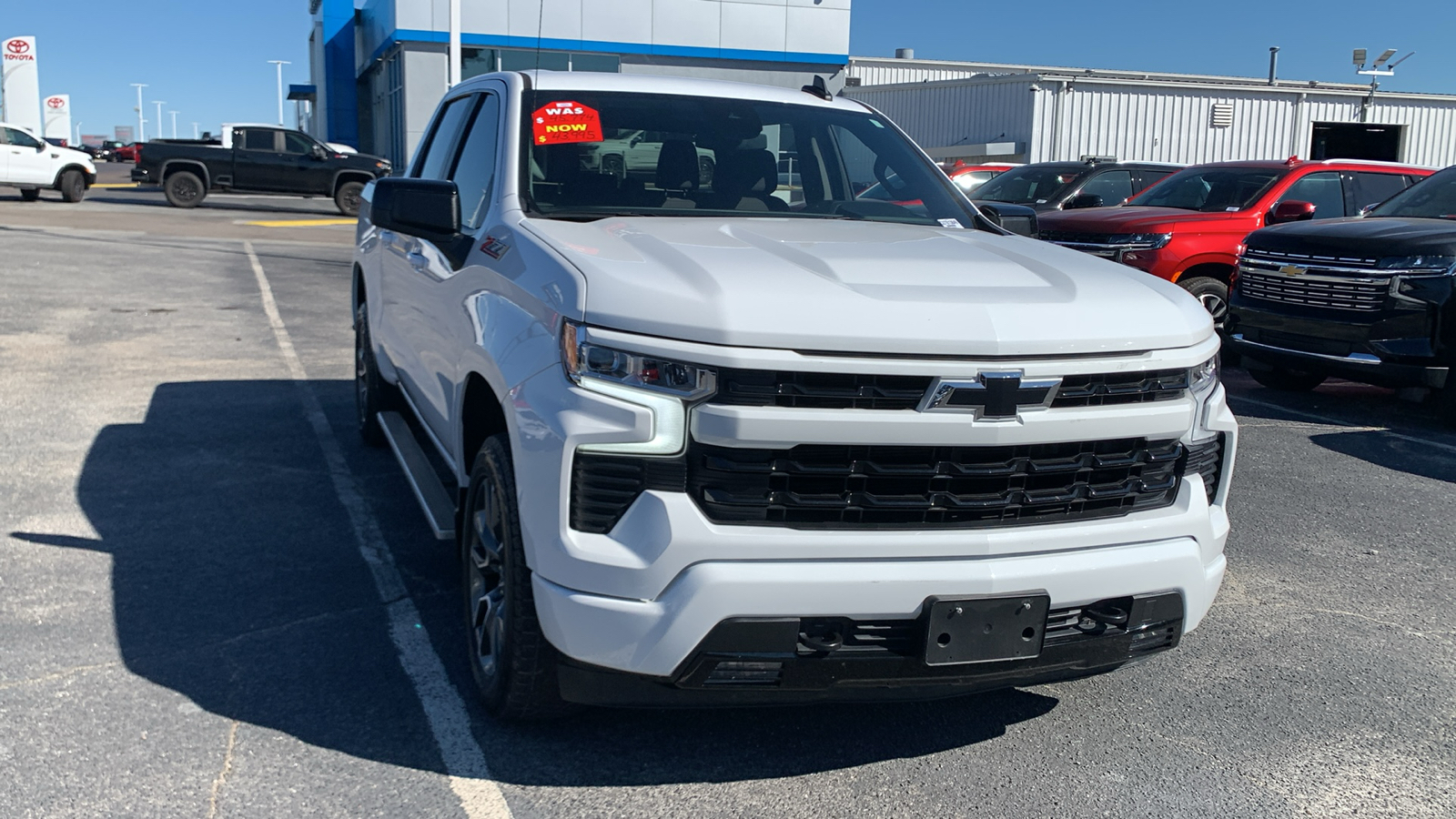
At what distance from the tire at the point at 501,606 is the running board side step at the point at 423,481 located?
40 cm

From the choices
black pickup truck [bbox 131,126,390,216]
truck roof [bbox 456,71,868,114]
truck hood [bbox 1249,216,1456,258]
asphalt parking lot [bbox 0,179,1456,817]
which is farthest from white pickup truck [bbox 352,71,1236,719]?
black pickup truck [bbox 131,126,390,216]

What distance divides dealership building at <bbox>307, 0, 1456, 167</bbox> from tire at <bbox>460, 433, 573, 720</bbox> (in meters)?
23.8

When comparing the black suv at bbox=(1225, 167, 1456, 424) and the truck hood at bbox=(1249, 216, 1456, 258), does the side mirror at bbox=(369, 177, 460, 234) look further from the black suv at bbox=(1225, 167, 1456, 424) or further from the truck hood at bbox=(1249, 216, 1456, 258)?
the truck hood at bbox=(1249, 216, 1456, 258)

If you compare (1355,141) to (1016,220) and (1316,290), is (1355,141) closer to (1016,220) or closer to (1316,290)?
(1316,290)

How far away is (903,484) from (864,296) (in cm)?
45

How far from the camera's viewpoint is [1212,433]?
3.34 meters

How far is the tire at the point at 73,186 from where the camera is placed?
27.5 meters

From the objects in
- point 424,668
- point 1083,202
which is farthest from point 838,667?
point 1083,202

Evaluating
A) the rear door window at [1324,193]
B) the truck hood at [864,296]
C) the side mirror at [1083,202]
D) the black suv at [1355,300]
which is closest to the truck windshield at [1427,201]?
the black suv at [1355,300]

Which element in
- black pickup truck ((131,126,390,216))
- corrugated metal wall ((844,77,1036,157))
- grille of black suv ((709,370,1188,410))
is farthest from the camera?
corrugated metal wall ((844,77,1036,157))

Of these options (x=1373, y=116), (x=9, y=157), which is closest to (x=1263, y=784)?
(x=9, y=157)

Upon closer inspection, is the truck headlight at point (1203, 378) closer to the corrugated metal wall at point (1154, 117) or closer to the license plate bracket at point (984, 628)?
the license plate bracket at point (984, 628)

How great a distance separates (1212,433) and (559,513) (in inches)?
68.2

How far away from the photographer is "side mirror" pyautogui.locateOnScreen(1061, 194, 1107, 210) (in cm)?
1359
